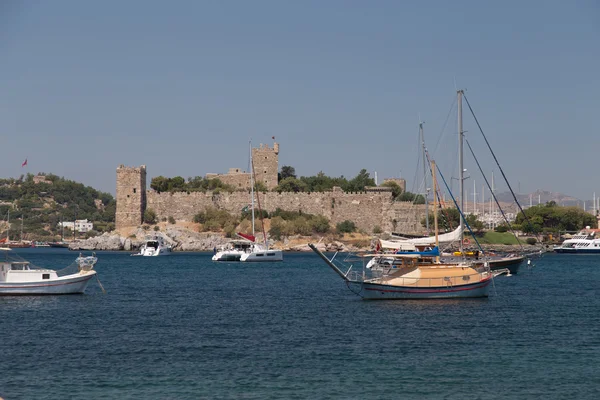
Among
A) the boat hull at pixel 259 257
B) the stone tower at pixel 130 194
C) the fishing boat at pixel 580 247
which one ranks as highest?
the stone tower at pixel 130 194

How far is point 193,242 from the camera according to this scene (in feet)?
204

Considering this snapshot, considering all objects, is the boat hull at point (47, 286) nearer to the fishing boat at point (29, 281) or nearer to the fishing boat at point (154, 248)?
the fishing boat at point (29, 281)

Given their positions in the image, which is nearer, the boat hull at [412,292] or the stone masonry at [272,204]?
the boat hull at [412,292]

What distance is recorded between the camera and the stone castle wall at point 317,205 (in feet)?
204

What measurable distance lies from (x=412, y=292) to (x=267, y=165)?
142 ft

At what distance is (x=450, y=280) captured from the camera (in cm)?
2328

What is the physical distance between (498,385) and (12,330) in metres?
10.1

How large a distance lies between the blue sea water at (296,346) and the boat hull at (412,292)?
350mm

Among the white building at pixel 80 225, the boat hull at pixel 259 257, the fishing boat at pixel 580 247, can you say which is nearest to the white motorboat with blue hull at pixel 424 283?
the boat hull at pixel 259 257

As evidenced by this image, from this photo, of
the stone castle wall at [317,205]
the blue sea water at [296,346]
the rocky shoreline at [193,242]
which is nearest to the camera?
the blue sea water at [296,346]

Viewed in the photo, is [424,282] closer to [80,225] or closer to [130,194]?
[130,194]

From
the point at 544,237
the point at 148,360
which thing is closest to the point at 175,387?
the point at 148,360

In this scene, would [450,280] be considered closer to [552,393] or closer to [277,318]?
[277,318]

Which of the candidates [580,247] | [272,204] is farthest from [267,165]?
[580,247]
